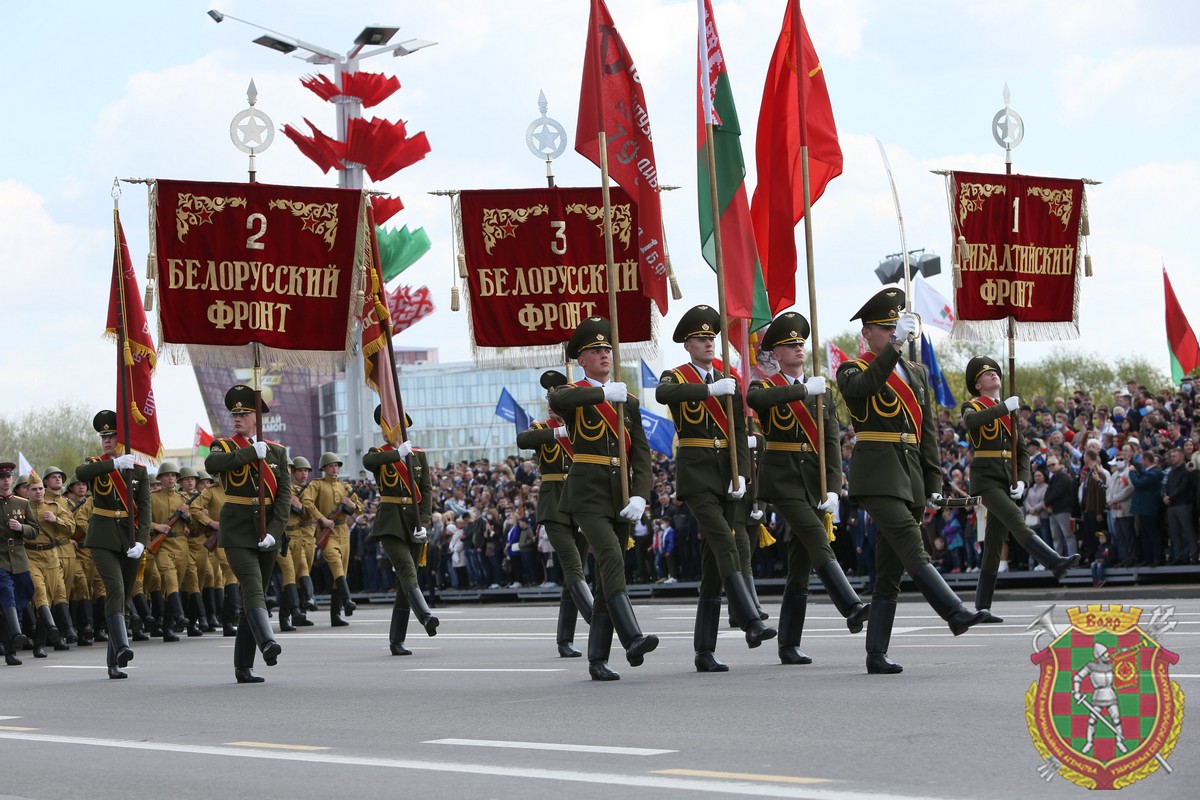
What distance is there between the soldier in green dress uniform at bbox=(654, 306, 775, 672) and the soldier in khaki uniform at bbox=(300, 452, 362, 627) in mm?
11152

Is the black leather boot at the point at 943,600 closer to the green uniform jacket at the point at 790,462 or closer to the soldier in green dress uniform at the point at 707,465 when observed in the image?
the soldier in green dress uniform at the point at 707,465

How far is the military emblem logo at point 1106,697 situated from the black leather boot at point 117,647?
31.8 feet

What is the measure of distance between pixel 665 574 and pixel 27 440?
73.4 metres

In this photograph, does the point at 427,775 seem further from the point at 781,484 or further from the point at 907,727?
the point at 781,484

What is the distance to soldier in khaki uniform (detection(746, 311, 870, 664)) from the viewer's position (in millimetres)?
10508

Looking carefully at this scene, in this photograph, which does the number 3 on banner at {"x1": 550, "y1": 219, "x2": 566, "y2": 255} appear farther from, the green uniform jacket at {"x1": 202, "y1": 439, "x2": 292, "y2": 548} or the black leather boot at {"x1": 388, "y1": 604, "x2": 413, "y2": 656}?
the green uniform jacket at {"x1": 202, "y1": 439, "x2": 292, "y2": 548}

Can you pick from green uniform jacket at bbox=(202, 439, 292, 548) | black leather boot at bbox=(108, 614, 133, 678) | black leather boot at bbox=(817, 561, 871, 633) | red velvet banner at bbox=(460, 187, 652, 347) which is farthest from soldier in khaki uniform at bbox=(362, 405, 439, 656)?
black leather boot at bbox=(817, 561, 871, 633)

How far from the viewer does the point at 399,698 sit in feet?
34.2

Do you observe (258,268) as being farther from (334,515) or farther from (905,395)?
(334,515)

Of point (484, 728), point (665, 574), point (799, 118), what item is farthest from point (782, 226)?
point (665, 574)

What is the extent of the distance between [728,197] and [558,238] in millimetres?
4094

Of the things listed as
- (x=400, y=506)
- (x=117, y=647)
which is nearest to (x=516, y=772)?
(x=117, y=647)

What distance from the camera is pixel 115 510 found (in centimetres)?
1386

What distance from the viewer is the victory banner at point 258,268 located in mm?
14219
